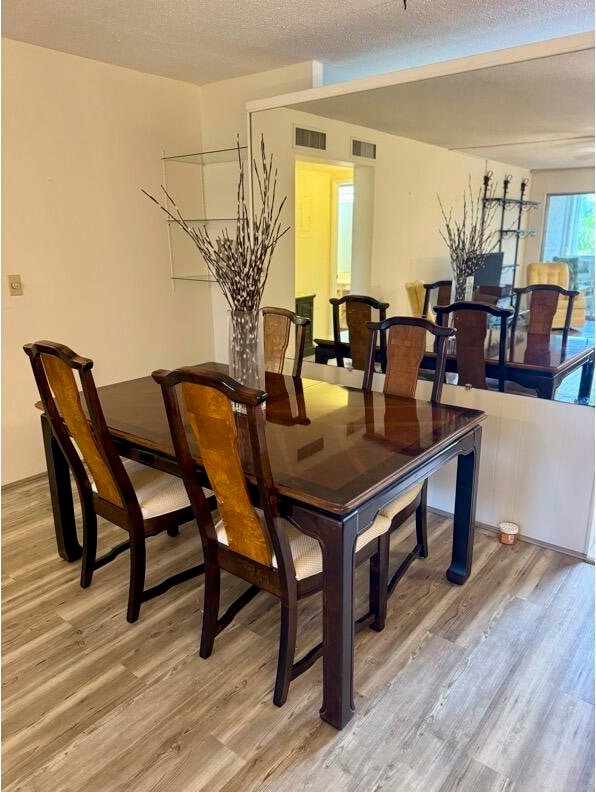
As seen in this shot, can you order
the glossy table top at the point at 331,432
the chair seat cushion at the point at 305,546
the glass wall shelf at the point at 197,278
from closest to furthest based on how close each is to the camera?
the glossy table top at the point at 331,432 → the chair seat cushion at the point at 305,546 → the glass wall shelf at the point at 197,278

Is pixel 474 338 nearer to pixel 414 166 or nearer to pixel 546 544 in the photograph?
pixel 414 166

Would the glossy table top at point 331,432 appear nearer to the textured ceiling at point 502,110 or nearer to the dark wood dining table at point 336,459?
the dark wood dining table at point 336,459

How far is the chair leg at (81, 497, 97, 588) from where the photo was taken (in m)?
2.35

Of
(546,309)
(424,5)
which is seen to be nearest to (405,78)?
(424,5)

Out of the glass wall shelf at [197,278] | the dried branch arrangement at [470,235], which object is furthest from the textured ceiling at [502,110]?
the glass wall shelf at [197,278]

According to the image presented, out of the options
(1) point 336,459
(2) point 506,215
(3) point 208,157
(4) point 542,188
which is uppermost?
(3) point 208,157

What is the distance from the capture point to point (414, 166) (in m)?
2.80

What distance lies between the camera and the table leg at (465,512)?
88.7 inches

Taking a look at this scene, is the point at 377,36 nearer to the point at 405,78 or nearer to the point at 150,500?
the point at 405,78

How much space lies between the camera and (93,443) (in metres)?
2.07

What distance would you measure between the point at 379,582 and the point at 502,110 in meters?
2.14

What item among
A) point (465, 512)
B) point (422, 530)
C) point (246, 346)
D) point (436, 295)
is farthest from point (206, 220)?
point (465, 512)

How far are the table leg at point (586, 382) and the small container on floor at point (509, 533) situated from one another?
27.8 inches

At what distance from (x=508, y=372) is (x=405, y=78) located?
1.49 meters
